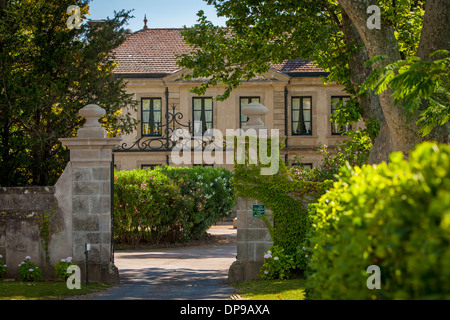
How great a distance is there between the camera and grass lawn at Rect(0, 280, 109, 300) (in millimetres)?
9633

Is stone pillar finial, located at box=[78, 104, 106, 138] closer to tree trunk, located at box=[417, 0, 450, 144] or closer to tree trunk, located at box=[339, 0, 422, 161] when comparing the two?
tree trunk, located at box=[339, 0, 422, 161]

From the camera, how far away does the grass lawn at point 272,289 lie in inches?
371

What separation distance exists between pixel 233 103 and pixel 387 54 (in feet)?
72.7

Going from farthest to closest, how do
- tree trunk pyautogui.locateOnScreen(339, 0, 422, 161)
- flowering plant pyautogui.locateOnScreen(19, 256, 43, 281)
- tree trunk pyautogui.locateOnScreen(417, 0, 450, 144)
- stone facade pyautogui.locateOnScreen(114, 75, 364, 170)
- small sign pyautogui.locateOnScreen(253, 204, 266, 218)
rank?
stone facade pyautogui.locateOnScreen(114, 75, 364, 170) → small sign pyautogui.locateOnScreen(253, 204, 266, 218) → flowering plant pyautogui.locateOnScreen(19, 256, 43, 281) → tree trunk pyautogui.locateOnScreen(339, 0, 422, 161) → tree trunk pyautogui.locateOnScreen(417, 0, 450, 144)

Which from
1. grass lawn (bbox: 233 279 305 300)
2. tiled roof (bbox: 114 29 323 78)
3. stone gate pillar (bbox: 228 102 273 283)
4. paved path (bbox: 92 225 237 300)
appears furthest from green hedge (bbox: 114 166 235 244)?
tiled roof (bbox: 114 29 323 78)

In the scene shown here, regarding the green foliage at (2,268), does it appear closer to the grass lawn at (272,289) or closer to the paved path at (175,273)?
the paved path at (175,273)

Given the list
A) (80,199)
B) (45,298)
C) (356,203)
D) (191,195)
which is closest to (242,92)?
(191,195)

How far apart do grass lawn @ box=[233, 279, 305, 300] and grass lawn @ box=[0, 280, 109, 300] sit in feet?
8.88

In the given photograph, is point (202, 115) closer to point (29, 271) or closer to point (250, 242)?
point (250, 242)

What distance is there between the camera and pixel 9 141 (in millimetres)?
13688

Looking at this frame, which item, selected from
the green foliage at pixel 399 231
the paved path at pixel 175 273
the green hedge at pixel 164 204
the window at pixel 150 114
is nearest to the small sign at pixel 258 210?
the paved path at pixel 175 273

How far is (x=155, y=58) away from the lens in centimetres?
3328

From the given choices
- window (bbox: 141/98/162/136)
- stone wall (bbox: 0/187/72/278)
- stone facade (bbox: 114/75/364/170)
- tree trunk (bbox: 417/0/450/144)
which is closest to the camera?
tree trunk (bbox: 417/0/450/144)

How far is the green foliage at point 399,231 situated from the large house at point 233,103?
90.1ft
